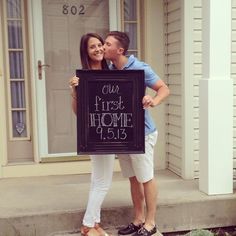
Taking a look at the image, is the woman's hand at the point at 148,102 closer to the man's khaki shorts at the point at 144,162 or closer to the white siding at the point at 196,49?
the man's khaki shorts at the point at 144,162

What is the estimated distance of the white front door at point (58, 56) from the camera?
5016 mm

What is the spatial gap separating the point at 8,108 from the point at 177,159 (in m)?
1.91

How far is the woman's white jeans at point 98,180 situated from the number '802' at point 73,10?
2198 millimetres

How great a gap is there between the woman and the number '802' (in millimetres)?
1856

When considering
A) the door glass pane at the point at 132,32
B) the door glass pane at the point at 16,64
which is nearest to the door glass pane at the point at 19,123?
the door glass pane at the point at 16,64

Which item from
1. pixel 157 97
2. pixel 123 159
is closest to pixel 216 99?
pixel 157 97

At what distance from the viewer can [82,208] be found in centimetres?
384

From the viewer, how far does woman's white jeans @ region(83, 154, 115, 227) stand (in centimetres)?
341

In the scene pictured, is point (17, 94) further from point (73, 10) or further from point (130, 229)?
point (130, 229)

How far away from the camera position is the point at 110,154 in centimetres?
338

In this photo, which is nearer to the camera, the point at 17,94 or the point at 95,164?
the point at 95,164

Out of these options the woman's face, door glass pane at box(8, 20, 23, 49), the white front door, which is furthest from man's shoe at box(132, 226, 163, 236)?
door glass pane at box(8, 20, 23, 49)

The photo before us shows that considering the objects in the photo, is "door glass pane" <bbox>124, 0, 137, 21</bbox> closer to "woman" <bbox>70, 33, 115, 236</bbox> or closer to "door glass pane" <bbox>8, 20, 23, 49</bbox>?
"door glass pane" <bbox>8, 20, 23, 49</bbox>

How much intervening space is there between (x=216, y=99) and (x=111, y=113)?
119 centimetres
